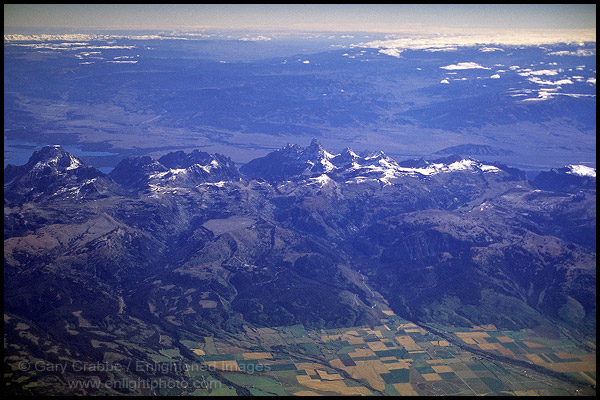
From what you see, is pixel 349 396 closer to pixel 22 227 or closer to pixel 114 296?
pixel 114 296

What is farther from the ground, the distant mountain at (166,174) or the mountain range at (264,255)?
the distant mountain at (166,174)

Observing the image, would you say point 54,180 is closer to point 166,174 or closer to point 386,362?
point 166,174

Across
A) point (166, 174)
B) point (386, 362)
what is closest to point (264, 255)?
Answer: point (386, 362)

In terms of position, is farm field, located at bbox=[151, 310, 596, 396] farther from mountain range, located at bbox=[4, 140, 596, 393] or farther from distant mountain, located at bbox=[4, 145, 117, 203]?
distant mountain, located at bbox=[4, 145, 117, 203]

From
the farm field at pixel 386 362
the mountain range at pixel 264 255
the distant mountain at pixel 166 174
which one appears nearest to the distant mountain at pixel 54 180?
the mountain range at pixel 264 255

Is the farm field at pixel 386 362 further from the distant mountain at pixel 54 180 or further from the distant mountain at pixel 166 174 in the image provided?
the distant mountain at pixel 166 174

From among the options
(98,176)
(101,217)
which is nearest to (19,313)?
(101,217)
